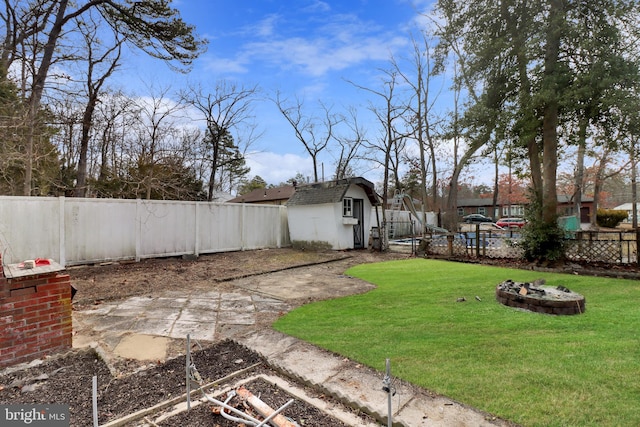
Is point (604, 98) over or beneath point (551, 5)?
beneath

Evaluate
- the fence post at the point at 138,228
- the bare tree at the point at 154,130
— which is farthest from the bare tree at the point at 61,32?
the bare tree at the point at 154,130

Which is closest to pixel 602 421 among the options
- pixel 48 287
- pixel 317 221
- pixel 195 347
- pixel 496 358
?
pixel 496 358

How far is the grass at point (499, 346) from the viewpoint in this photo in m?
1.97

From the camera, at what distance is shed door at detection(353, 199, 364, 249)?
12.4 metres

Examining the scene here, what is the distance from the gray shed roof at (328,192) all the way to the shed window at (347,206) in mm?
608

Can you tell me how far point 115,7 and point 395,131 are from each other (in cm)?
1504

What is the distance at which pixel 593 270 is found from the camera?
268 inches

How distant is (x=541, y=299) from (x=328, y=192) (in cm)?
823

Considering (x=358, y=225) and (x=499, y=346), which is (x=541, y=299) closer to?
(x=499, y=346)

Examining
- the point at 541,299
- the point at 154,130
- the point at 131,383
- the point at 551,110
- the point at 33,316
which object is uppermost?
the point at 154,130

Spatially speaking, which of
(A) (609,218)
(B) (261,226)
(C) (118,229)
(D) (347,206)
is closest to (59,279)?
(C) (118,229)

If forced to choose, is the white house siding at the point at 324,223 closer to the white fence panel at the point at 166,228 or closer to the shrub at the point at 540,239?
the white fence panel at the point at 166,228

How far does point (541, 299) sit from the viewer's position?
12.6 feet

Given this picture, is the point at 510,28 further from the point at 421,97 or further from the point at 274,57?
the point at 421,97
